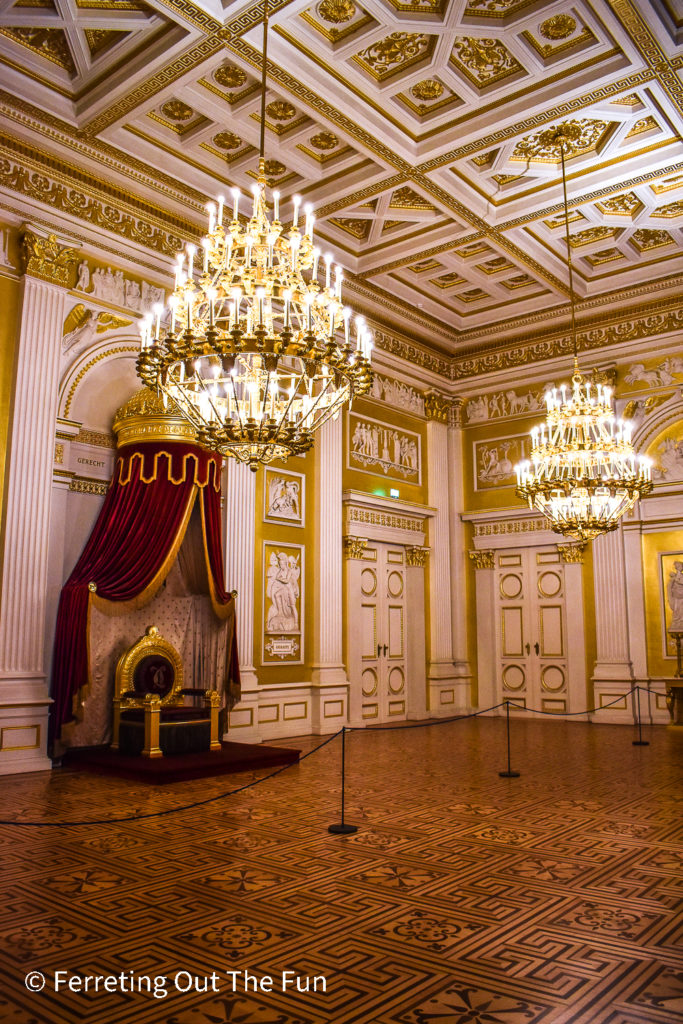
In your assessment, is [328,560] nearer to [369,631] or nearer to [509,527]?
Answer: [369,631]

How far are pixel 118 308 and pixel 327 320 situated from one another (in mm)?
3814

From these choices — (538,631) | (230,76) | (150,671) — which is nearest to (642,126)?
(230,76)

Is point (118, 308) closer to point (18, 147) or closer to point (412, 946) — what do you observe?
point (18, 147)

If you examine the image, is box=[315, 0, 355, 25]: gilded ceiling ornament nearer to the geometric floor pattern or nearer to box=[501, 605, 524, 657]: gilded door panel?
the geometric floor pattern

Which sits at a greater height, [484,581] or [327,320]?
[327,320]

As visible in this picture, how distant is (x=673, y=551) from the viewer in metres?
10.2

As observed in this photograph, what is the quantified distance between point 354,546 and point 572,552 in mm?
2742

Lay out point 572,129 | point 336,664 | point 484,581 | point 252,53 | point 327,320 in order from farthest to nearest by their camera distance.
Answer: point 484,581, point 336,664, point 572,129, point 252,53, point 327,320

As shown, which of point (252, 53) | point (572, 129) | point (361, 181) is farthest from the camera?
point (361, 181)

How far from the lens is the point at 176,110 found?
7.34 meters

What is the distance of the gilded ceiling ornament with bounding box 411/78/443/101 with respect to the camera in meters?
6.99

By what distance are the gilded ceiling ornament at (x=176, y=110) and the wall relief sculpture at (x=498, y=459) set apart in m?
6.56

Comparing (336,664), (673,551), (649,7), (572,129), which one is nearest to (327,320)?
(649,7)

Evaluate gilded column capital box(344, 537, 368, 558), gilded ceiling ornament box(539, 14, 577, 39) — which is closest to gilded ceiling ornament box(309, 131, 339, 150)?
gilded ceiling ornament box(539, 14, 577, 39)
